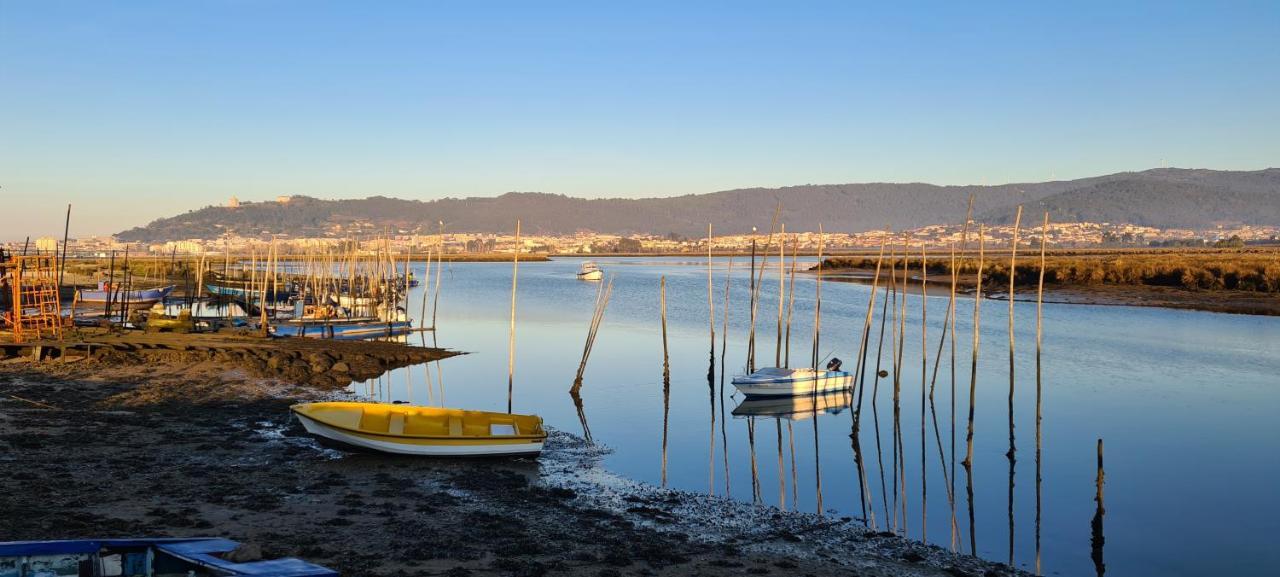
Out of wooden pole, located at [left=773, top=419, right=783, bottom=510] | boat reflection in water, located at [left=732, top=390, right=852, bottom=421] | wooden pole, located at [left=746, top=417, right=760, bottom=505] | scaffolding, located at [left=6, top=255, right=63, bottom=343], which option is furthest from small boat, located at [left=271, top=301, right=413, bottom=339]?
wooden pole, located at [left=773, top=419, right=783, bottom=510]

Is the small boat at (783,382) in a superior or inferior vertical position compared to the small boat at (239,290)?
inferior

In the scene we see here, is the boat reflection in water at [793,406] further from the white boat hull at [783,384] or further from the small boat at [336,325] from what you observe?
the small boat at [336,325]

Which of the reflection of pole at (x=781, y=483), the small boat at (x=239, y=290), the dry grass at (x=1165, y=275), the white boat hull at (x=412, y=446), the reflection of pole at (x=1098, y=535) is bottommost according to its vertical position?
the reflection of pole at (x=781, y=483)

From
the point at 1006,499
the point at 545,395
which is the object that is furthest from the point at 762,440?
the point at 545,395

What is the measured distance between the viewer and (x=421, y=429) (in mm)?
17219

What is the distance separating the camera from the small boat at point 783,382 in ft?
78.6

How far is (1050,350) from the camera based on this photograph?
35.8m

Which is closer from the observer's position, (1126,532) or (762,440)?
(1126,532)

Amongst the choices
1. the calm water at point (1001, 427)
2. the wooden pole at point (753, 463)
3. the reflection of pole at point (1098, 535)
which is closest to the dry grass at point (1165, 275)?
the calm water at point (1001, 427)

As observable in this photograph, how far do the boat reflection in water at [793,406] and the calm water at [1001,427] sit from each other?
11 centimetres

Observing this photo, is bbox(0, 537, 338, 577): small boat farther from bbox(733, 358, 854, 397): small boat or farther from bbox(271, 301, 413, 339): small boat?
bbox(271, 301, 413, 339): small boat

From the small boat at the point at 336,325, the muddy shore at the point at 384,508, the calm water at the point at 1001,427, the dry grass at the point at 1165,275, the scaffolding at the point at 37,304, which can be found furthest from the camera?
the dry grass at the point at 1165,275

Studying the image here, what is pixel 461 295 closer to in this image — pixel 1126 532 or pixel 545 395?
pixel 545 395

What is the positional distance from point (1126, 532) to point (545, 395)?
15683mm
